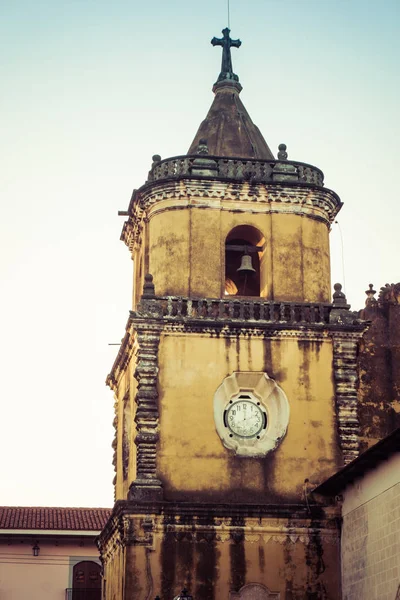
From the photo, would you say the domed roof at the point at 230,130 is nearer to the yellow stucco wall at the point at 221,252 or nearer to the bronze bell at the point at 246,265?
the yellow stucco wall at the point at 221,252

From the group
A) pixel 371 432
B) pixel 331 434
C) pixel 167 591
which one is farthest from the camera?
pixel 371 432

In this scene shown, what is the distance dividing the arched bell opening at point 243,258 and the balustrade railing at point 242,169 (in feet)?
3.93

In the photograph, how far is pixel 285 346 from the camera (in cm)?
2464

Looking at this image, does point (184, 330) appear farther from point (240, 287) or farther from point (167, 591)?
point (167, 591)

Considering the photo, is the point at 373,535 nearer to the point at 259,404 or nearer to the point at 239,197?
the point at 259,404

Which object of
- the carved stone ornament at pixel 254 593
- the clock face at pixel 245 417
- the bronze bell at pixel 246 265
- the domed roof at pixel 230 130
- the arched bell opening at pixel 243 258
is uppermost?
the domed roof at pixel 230 130

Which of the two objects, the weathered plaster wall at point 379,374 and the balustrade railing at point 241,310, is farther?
the weathered plaster wall at point 379,374

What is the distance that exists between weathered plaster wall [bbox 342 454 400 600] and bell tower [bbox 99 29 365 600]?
Result: 2.26ft

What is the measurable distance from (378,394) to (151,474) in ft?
19.9

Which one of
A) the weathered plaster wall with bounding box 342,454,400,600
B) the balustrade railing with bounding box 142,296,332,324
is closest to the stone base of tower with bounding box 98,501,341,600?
the weathered plaster wall with bounding box 342,454,400,600

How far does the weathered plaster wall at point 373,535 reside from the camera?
20.2 m

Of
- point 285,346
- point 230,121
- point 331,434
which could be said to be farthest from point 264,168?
point 331,434

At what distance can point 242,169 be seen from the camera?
25922 millimetres

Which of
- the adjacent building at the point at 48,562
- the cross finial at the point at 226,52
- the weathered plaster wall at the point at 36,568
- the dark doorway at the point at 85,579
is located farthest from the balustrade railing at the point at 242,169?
the dark doorway at the point at 85,579
